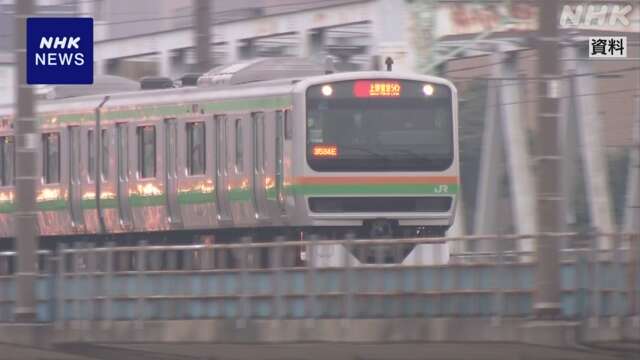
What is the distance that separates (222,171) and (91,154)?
11.0 ft

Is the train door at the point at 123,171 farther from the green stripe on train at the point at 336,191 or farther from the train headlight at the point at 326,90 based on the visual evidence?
the train headlight at the point at 326,90

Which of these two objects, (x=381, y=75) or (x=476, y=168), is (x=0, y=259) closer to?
(x=381, y=75)

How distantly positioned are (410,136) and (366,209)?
134 cm

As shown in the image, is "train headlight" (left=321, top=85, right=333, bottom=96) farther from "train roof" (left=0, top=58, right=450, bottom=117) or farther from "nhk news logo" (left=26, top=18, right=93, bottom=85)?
"nhk news logo" (left=26, top=18, right=93, bottom=85)

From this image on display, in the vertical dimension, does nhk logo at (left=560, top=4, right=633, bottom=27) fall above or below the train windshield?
above

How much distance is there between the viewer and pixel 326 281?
19.7 m

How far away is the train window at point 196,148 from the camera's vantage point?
1009 inches

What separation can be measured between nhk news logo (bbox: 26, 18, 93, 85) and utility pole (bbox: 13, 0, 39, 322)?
0.19 meters

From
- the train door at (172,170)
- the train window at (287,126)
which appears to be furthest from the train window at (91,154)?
the train window at (287,126)

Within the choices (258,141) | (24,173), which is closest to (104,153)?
(258,141)

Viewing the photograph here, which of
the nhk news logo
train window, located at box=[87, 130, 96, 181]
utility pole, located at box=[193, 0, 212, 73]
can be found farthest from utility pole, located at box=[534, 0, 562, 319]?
train window, located at box=[87, 130, 96, 181]

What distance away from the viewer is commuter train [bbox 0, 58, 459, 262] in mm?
23875

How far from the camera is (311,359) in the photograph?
1716 cm

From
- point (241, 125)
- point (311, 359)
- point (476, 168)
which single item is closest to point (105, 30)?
point (476, 168)
